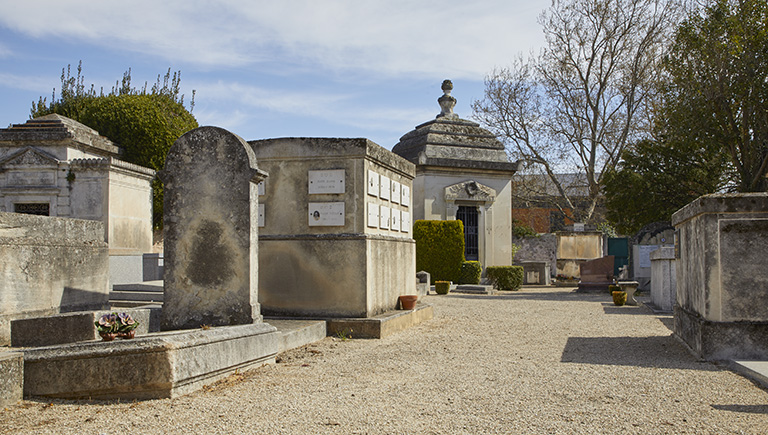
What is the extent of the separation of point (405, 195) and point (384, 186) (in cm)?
120

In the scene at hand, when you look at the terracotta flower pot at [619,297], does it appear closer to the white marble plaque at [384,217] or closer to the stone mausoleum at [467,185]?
the white marble plaque at [384,217]

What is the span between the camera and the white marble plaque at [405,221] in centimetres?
1035

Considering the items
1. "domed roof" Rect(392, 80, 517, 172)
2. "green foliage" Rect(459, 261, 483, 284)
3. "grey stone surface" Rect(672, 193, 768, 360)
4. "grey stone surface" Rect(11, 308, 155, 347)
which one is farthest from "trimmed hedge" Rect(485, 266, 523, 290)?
"grey stone surface" Rect(11, 308, 155, 347)

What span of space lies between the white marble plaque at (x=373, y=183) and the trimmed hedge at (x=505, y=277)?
38.5 ft

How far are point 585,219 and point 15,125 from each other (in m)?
22.4

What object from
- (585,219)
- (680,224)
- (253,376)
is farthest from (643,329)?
(585,219)

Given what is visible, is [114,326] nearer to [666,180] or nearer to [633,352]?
[633,352]

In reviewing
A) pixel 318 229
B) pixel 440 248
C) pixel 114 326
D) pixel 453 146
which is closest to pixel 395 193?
pixel 318 229

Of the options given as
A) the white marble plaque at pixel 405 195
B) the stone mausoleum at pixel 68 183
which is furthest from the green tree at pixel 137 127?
the white marble plaque at pixel 405 195

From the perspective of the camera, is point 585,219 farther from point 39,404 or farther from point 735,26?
point 39,404

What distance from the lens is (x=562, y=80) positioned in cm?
2819

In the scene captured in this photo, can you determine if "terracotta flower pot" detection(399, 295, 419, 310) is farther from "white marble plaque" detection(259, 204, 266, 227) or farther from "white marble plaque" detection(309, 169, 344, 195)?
"white marble plaque" detection(259, 204, 266, 227)

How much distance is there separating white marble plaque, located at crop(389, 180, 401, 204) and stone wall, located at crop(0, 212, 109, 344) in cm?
411

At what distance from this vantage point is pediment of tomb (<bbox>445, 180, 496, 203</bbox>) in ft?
68.9
